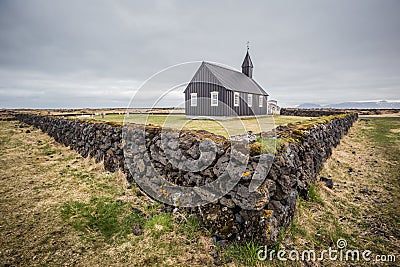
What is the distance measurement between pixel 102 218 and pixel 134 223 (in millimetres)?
912

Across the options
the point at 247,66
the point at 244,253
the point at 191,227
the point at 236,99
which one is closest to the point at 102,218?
the point at 191,227

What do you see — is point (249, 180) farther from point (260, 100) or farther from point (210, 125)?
point (260, 100)

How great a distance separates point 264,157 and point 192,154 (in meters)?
1.81

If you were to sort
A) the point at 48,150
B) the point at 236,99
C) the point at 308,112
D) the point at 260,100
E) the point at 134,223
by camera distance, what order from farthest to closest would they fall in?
the point at 308,112
the point at 260,100
the point at 236,99
the point at 48,150
the point at 134,223

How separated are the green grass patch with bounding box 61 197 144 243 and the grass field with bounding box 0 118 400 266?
0.08ft

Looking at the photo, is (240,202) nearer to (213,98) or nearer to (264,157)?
(264,157)

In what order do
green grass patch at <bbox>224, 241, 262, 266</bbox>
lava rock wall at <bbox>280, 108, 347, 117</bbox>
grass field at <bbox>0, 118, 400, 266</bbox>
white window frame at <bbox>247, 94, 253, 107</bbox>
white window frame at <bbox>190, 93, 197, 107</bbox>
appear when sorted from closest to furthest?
green grass patch at <bbox>224, 241, 262, 266</bbox> < grass field at <bbox>0, 118, 400, 266</bbox> < white window frame at <bbox>190, 93, 197, 107</bbox> < white window frame at <bbox>247, 94, 253, 107</bbox> < lava rock wall at <bbox>280, 108, 347, 117</bbox>

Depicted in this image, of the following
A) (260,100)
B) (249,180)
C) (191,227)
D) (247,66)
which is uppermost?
(247,66)

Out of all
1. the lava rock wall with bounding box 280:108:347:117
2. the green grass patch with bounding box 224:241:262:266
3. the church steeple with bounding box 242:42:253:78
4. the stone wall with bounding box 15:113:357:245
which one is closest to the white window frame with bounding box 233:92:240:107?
the church steeple with bounding box 242:42:253:78

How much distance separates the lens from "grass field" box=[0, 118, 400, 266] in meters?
4.48

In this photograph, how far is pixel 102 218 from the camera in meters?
5.76

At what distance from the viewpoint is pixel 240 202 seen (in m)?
4.63

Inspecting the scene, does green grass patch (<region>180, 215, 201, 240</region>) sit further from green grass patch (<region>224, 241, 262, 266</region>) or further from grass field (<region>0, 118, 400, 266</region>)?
green grass patch (<region>224, 241, 262, 266</region>)

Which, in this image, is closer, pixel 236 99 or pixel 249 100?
pixel 236 99
